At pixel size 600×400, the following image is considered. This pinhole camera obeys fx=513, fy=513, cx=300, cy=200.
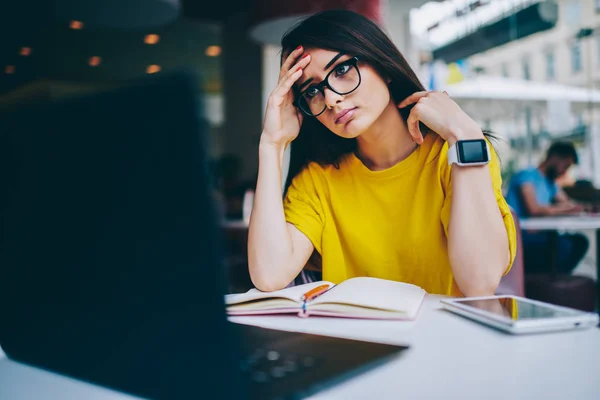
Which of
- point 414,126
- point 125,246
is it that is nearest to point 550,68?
point 414,126

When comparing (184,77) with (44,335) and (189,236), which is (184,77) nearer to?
(189,236)

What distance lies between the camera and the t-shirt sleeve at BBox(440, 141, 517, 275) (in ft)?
3.79

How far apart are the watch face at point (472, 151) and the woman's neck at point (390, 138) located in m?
0.32

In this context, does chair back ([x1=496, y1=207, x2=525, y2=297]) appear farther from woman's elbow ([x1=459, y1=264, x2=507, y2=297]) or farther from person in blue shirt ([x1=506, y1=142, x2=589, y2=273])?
person in blue shirt ([x1=506, y1=142, x2=589, y2=273])

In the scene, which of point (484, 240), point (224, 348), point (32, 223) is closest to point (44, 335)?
point (32, 223)

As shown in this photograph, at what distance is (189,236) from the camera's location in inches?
13.8

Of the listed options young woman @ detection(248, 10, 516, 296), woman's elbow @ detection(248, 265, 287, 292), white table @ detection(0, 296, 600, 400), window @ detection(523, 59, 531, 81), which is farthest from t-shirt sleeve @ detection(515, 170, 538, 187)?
white table @ detection(0, 296, 600, 400)

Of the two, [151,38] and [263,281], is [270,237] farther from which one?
[151,38]

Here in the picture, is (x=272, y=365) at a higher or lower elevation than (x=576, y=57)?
lower

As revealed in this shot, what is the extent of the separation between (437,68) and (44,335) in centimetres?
649

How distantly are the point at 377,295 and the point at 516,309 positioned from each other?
23 centimetres

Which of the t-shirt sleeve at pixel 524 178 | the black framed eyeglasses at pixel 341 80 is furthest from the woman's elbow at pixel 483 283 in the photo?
the t-shirt sleeve at pixel 524 178

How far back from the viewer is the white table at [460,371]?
1.67ft

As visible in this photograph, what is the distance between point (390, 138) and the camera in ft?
4.80
